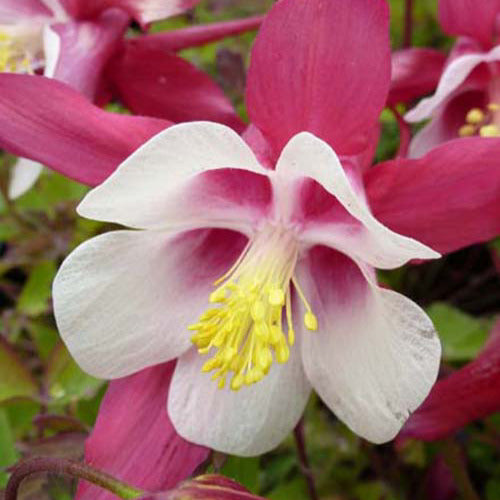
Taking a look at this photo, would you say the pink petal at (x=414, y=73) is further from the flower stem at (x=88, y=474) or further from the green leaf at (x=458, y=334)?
the flower stem at (x=88, y=474)

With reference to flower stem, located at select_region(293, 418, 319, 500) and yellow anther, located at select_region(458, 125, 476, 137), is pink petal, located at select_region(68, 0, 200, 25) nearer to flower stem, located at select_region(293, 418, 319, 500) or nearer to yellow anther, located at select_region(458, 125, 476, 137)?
yellow anther, located at select_region(458, 125, 476, 137)

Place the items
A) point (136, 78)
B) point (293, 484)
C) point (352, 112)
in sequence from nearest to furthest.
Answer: point (352, 112) → point (136, 78) → point (293, 484)

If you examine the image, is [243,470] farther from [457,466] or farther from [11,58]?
[11,58]

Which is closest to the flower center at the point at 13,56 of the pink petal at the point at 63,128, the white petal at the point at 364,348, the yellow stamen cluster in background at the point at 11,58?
the yellow stamen cluster in background at the point at 11,58

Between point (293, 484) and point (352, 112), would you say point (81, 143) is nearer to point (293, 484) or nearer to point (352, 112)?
point (352, 112)

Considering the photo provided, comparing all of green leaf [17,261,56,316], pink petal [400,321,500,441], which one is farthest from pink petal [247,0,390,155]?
green leaf [17,261,56,316]

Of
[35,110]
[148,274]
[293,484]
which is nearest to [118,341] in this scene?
[148,274]
